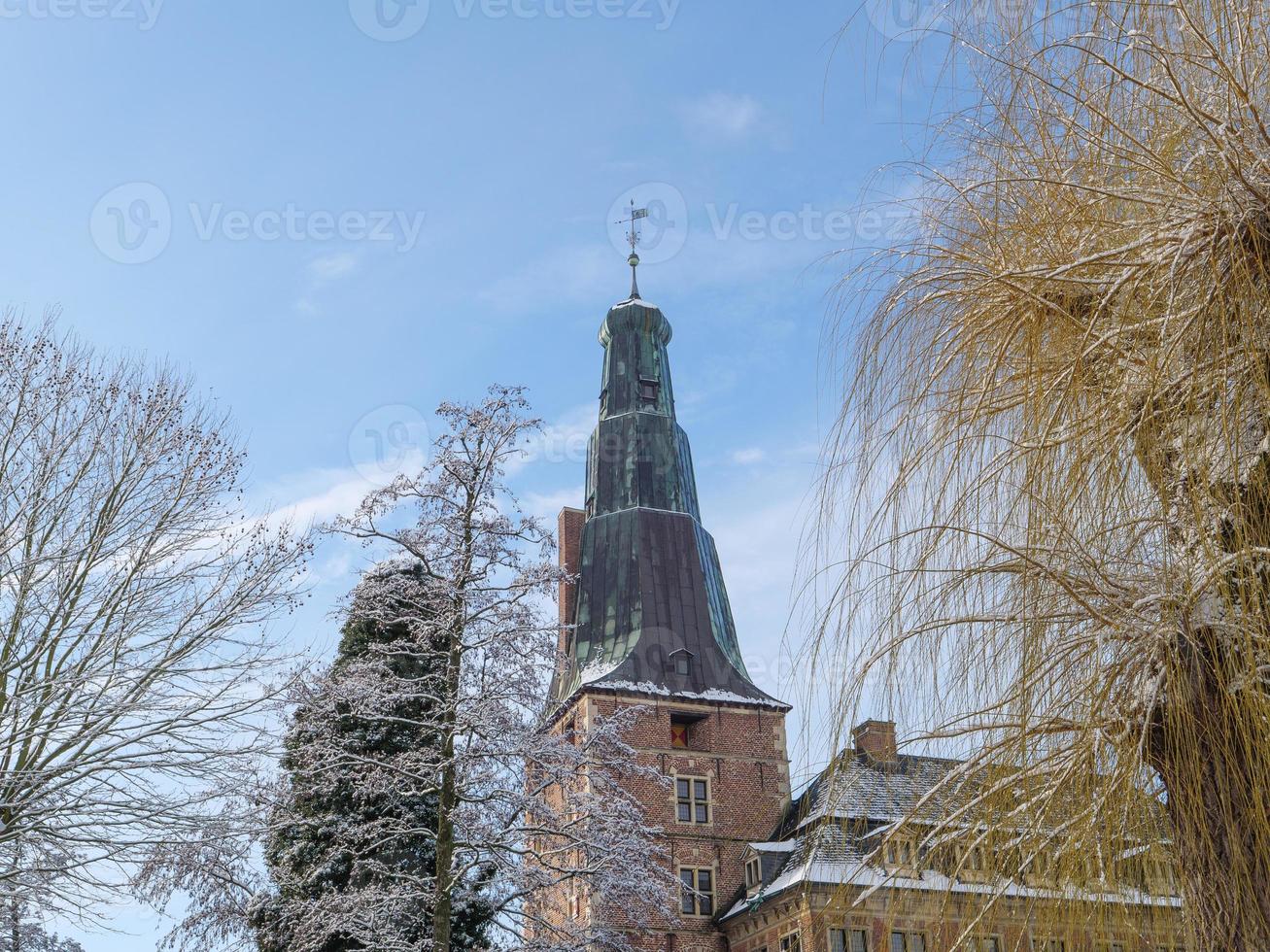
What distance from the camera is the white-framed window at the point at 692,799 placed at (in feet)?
99.1

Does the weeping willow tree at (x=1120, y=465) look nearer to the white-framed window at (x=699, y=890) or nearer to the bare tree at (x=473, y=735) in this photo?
the bare tree at (x=473, y=735)

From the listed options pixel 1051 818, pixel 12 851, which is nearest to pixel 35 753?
pixel 12 851

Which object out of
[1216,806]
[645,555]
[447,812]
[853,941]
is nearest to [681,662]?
[645,555]

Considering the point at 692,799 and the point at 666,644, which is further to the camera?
the point at 666,644

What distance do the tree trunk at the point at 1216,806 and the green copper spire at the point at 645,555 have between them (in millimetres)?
Answer: 27408

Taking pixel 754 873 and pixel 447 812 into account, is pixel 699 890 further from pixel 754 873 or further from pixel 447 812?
pixel 447 812

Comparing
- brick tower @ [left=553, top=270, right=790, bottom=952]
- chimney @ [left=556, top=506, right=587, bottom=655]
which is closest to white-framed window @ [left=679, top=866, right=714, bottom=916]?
brick tower @ [left=553, top=270, right=790, bottom=952]

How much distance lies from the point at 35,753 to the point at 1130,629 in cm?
931

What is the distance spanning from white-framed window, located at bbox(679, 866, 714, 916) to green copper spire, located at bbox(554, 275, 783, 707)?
14.7 feet

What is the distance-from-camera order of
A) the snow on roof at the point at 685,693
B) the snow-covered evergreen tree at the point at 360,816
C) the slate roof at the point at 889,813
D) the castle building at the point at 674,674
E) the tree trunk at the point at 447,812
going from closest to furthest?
the slate roof at the point at 889,813
the tree trunk at the point at 447,812
the snow-covered evergreen tree at the point at 360,816
the castle building at the point at 674,674
the snow on roof at the point at 685,693

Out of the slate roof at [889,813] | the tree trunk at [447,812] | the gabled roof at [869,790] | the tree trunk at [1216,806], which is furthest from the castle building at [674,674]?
the tree trunk at [1216,806]

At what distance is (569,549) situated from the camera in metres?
36.8

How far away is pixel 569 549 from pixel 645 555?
3591 millimetres

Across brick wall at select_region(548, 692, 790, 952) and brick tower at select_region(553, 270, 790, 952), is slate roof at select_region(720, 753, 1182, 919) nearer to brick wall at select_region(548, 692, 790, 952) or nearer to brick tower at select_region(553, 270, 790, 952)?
brick tower at select_region(553, 270, 790, 952)
